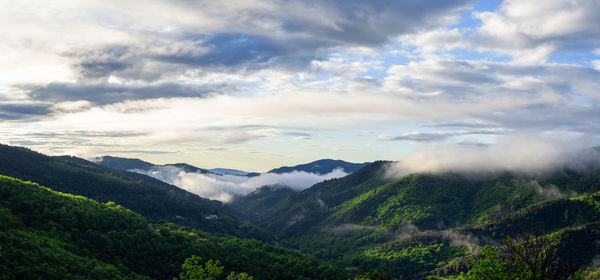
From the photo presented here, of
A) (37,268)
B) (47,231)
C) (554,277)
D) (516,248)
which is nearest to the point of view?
(554,277)

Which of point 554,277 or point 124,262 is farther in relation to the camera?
point 124,262

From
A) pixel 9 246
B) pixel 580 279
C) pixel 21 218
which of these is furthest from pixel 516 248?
pixel 21 218

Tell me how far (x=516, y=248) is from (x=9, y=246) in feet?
564

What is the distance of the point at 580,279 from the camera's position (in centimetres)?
8094

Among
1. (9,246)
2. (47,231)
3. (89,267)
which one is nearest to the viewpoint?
(9,246)

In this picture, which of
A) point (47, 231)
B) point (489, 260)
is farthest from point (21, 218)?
point (489, 260)

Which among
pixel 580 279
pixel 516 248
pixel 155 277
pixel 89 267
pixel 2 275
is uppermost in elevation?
pixel 516 248

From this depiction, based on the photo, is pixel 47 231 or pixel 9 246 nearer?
pixel 9 246

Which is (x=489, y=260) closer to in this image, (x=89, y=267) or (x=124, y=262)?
(x=89, y=267)

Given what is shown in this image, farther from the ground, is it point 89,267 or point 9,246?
point 9,246

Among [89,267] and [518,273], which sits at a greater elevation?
[518,273]

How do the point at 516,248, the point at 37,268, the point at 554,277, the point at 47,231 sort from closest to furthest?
the point at 554,277 < the point at 516,248 < the point at 37,268 < the point at 47,231

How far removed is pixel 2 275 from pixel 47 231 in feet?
285

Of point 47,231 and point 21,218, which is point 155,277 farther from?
point 21,218
